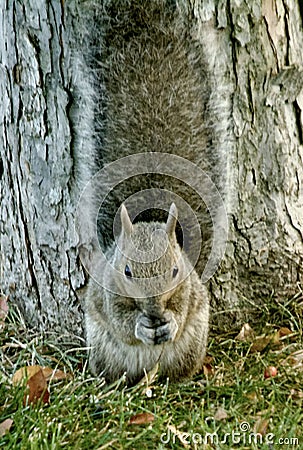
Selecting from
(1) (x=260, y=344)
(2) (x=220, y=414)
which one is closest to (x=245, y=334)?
(1) (x=260, y=344)

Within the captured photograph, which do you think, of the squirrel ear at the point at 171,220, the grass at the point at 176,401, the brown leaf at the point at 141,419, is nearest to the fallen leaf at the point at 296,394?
the grass at the point at 176,401

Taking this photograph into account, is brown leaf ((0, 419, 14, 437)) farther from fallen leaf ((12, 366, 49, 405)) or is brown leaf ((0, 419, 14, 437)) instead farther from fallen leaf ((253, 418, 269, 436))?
fallen leaf ((253, 418, 269, 436))

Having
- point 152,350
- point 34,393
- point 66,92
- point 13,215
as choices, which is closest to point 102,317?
point 152,350

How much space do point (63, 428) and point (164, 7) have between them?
1.27 meters

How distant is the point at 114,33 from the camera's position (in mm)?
2225

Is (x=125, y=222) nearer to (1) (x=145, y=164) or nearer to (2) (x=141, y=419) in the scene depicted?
(1) (x=145, y=164)

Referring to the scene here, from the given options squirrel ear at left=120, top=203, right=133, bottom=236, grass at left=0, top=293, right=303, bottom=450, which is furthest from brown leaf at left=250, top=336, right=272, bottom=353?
squirrel ear at left=120, top=203, right=133, bottom=236

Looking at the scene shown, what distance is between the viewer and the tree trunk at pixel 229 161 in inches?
94.4

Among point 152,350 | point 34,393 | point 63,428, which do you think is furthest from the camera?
point 152,350

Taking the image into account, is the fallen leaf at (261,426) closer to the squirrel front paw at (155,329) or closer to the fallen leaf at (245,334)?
the squirrel front paw at (155,329)

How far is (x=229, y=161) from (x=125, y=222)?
1.88 ft

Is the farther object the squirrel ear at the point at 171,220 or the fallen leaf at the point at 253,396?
the fallen leaf at the point at 253,396

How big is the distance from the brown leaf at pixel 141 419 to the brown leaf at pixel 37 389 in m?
0.27

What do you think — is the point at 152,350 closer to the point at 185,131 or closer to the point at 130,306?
the point at 130,306
